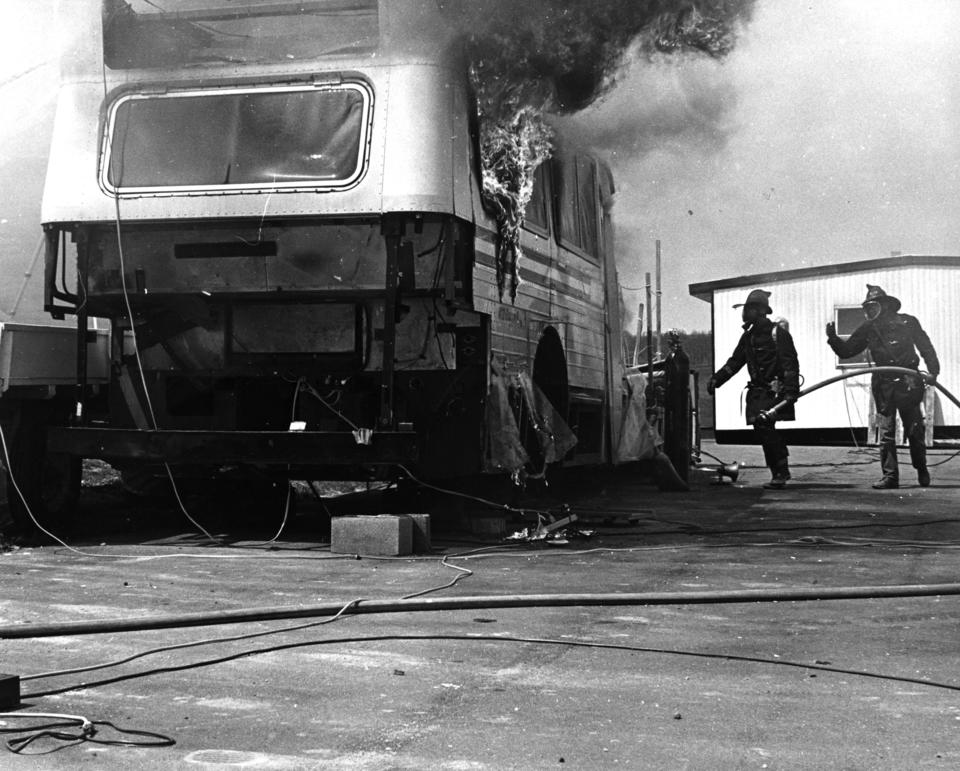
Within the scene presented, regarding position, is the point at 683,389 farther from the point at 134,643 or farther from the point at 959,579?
the point at 134,643

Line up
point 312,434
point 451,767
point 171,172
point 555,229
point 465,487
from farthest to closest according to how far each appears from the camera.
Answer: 1. point 555,229
2. point 465,487
3. point 171,172
4. point 312,434
5. point 451,767

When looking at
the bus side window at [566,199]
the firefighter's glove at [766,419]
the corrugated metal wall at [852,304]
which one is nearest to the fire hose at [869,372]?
the firefighter's glove at [766,419]

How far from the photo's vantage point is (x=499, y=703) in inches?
161

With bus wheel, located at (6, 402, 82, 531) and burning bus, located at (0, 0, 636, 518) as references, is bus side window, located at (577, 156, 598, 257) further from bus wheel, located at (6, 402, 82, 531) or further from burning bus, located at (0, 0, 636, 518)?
bus wheel, located at (6, 402, 82, 531)

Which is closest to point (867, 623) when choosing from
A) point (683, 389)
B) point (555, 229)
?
point (555, 229)

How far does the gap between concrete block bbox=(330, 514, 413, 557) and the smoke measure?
2.18 meters

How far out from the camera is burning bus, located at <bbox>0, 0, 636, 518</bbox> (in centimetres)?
851

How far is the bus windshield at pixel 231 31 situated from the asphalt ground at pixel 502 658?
3.06m

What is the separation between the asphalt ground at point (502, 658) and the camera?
11.8ft

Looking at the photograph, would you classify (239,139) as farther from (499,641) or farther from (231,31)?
(499,641)

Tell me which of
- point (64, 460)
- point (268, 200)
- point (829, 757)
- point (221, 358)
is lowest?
point (829, 757)

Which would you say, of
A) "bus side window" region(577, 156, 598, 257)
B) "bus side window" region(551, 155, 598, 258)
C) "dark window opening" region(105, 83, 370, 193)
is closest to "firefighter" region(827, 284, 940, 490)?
"bus side window" region(577, 156, 598, 257)

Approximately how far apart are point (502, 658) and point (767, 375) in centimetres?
1032

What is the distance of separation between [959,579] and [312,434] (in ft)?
12.0
